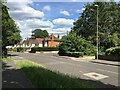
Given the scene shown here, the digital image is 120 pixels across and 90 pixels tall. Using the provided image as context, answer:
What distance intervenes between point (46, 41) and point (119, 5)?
178ft

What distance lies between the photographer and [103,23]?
212 feet

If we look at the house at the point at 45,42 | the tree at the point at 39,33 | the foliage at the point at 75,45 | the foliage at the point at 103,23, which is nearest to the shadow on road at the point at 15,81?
the foliage at the point at 75,45

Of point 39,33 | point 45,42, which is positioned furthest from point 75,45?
point 39,33

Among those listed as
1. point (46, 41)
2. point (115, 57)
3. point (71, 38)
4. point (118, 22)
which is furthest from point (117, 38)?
point (46, 41)

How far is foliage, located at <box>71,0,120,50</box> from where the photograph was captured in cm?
6338

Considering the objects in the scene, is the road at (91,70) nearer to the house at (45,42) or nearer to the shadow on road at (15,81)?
the shadow on road at (15,81)

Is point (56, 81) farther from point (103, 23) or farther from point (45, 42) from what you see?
point (45, 42)

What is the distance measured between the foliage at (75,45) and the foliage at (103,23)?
29.7 feet

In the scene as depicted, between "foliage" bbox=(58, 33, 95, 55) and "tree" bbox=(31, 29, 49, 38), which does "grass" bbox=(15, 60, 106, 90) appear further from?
"tree" bbox=(31, 29, 49, 38)

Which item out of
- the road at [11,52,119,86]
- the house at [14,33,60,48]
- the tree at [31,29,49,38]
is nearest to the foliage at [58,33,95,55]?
the road at [11,52,119,86]

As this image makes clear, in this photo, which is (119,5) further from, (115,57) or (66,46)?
(115,57)

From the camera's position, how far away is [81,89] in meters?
A: 8.96

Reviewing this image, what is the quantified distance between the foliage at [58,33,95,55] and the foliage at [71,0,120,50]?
9041 millimetres

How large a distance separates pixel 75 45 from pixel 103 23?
1337 centimetres
